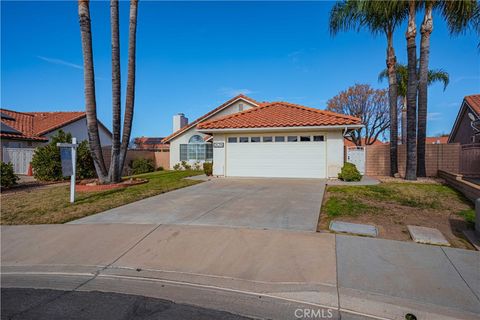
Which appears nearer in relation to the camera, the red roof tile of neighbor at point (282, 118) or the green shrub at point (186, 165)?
the red roof tile of neighbor at point (282, 118)

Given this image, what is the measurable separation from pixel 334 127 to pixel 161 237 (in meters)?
10.6

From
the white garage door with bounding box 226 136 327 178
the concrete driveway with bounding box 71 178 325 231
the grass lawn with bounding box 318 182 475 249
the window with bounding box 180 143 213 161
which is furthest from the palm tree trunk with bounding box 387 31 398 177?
the window with bounding box 180 143 213 161

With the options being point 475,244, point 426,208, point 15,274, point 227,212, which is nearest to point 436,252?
point 475,244

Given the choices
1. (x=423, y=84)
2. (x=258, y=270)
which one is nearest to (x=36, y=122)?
(x=258, y=270)

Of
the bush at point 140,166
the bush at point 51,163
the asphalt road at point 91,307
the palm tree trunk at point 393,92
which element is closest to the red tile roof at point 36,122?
the bush at point 51,163

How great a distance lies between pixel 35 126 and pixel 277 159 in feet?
70.8

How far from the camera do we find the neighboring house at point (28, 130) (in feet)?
62.5

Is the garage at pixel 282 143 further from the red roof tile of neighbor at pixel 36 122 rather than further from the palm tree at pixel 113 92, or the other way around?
the red roof tile of neighbor at pixel 36 122

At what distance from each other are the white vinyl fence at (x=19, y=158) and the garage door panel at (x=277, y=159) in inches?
559

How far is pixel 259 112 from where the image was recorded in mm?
16672

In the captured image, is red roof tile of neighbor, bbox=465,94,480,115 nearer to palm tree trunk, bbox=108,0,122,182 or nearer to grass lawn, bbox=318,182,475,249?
grass lawn, bbox=318,182,475,249

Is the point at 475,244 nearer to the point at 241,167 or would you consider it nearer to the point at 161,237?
the point at 161,237

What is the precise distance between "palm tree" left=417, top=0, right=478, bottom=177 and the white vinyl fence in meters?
23.7

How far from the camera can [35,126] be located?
23781 mm
